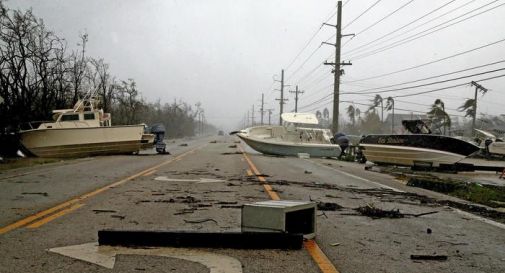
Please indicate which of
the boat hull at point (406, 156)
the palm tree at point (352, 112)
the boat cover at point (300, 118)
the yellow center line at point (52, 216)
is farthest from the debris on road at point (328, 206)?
the palm tree at point (352, 112)

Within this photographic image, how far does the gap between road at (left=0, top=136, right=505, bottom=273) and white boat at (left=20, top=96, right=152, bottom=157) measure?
581 inches

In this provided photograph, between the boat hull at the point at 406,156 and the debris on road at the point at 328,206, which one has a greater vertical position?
the boat hull at the point at 406,156

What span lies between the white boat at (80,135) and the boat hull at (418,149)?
48.3ft

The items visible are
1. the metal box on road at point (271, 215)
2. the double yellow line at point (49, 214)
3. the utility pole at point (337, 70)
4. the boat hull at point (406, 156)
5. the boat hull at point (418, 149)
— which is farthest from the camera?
the utility pole at point (337, 70)

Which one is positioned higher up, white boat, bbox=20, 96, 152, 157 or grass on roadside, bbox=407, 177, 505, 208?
white boat, bbox=20, 96, 152, 157

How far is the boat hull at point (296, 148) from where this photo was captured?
33.1m

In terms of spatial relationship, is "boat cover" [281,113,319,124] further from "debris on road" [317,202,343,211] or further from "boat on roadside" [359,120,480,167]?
"debris on road" [317,202,343,211]

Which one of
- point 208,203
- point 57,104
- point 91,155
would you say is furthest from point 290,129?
point 208,203

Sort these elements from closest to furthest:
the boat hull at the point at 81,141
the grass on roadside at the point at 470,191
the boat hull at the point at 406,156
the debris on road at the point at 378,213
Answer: the debris on road at the point at 378,213, the grass on roadside at the point at 470,191, the boat hull at the point at 406,156, the boat hull at the point at 81,141

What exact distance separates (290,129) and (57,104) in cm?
1711

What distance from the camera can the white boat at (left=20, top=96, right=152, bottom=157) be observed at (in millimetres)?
27312

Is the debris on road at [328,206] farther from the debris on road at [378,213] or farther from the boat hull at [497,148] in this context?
the boat hull at [497,148]

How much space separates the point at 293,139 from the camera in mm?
35250

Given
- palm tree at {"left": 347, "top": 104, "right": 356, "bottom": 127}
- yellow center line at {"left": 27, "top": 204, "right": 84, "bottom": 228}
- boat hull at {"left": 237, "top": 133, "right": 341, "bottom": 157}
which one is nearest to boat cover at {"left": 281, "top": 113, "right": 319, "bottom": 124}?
boat hull at {"left": 237, "top": 133, "right": 341, "bottom": 157}
